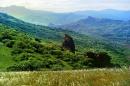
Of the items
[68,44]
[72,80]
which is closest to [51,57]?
[68,44]

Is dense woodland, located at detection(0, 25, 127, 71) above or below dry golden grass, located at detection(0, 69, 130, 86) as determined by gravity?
below

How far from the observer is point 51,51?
619 ft

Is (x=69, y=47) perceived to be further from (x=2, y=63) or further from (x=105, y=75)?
(x=105, y=75)

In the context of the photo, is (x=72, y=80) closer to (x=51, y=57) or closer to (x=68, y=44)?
(x=51, y=57)

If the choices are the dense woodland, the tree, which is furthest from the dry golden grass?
the tree

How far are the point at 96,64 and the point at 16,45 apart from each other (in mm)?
38509

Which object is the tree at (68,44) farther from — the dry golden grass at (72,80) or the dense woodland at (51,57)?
the dry golden grass at (72,80)

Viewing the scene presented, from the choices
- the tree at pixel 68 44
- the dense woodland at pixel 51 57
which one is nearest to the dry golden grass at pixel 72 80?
the dense woodland at pixel 51 57

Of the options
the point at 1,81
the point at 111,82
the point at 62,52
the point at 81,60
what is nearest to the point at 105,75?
the point at 111,82

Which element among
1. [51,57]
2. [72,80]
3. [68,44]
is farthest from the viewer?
[68,44]

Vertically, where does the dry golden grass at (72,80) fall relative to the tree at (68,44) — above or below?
above

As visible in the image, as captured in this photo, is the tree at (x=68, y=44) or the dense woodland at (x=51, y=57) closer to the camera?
the dense woodland at (x=51, y=57)

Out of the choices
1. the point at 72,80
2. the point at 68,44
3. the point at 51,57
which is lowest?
the point at 51,57

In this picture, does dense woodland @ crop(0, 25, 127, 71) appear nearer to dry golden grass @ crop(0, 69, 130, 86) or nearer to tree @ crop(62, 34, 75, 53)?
tree @ crop(62, 34, 75, 53)
